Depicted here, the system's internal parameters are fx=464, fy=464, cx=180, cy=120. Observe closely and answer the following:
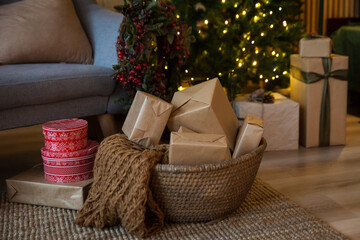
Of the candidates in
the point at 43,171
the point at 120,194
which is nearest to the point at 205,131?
the point at 120,194

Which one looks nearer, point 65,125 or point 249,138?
point 249,138

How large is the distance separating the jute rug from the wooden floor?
3.4 inches

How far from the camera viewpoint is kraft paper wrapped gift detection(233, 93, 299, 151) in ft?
6.71

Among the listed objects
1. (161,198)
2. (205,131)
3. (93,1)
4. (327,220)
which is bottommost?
(327,220)

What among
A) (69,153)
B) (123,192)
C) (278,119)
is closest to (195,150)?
(123,192)

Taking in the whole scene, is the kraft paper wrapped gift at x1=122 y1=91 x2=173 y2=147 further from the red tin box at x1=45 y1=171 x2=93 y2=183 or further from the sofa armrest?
the sofa armrest

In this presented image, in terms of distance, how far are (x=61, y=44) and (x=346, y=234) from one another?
1351mm

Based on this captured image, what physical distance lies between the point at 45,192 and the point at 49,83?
1.35 feet

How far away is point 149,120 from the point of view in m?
1.38

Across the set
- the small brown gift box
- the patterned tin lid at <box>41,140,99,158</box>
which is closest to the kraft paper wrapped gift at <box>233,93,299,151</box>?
the small brown gift box

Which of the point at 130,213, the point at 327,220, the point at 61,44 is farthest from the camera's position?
the point at 61,44

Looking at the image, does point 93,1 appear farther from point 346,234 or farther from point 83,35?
point 346,234

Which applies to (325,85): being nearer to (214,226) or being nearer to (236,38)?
(236,38)

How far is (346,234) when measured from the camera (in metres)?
1.29
